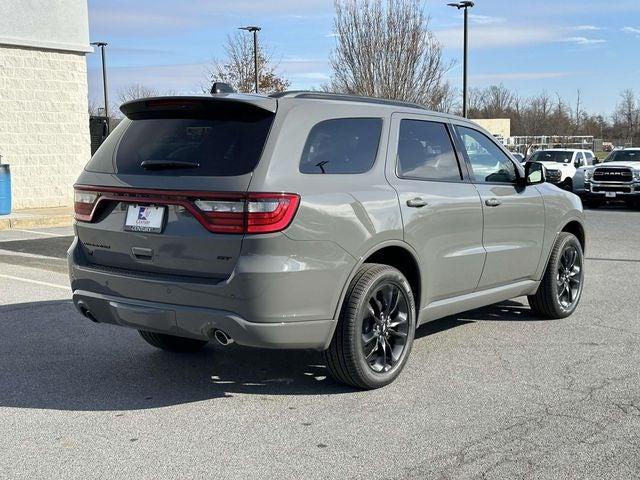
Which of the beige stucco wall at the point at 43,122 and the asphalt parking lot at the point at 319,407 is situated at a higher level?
the beige stucco wall at the point at 43,122

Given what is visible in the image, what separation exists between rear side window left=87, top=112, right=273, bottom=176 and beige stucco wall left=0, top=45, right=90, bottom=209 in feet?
44.6

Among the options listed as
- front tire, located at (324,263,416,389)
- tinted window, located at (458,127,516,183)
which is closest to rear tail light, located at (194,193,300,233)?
front tire, located at (324,263,416,389)

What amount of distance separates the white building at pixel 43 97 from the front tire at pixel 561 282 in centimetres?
1370

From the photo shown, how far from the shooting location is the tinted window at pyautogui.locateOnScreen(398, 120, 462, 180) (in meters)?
5.30

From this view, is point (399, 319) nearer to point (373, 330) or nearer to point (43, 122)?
point (373, 330)

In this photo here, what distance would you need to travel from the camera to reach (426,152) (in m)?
5.52

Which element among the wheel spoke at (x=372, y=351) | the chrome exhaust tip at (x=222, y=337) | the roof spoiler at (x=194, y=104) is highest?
the roof spoiler at (x=194, y=104)

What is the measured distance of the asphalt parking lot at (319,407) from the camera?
380 cm

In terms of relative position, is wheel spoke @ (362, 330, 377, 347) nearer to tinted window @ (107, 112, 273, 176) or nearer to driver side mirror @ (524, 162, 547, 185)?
tinted window @ (107, 112, 273, 176)

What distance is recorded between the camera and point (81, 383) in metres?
5.11

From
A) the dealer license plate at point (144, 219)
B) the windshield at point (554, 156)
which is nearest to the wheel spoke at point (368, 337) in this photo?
the dealer license plate at point (144, 219)

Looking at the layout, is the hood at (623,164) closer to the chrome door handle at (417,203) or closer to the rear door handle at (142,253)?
the chrome door handle at (417,203)

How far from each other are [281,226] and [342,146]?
863 millimetres

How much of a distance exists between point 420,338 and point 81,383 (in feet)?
8.79
